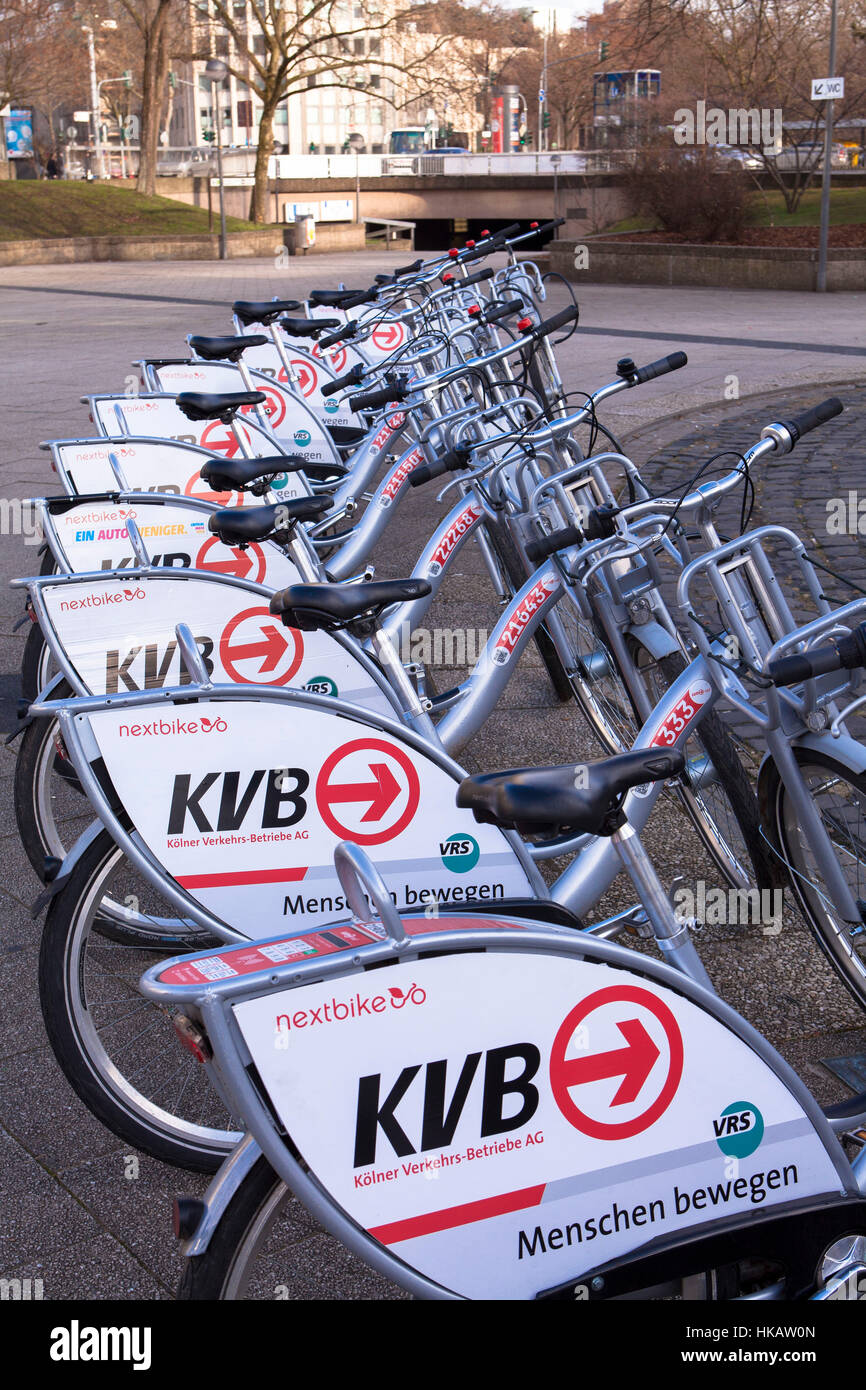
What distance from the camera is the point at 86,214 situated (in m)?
29.5

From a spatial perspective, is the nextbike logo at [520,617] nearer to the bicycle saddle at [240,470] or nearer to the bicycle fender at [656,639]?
the bicycle fender at [656,639]

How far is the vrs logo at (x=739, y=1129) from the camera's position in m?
1.87

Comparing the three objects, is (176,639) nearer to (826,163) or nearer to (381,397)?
(381,397)

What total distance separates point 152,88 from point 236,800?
34.4 m

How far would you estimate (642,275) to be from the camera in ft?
63.2

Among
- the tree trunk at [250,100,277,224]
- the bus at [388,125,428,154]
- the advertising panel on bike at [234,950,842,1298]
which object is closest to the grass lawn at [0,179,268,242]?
the tree trunk at [250,100,277,224]

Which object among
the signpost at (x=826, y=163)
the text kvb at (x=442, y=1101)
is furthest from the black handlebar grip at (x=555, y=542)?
the signpost at (x=826, y=163)

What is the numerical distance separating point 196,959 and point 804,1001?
5.52ft

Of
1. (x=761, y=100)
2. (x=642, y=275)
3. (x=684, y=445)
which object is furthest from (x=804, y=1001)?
(x=761, y=100)

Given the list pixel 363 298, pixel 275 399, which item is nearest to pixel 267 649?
pixel 275 399

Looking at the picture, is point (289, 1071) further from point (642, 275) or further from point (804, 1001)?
point (642, 275)

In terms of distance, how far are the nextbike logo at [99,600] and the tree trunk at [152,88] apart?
33.0 m

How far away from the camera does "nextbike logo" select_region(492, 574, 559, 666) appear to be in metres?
3.27

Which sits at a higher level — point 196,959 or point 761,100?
point 761,100
